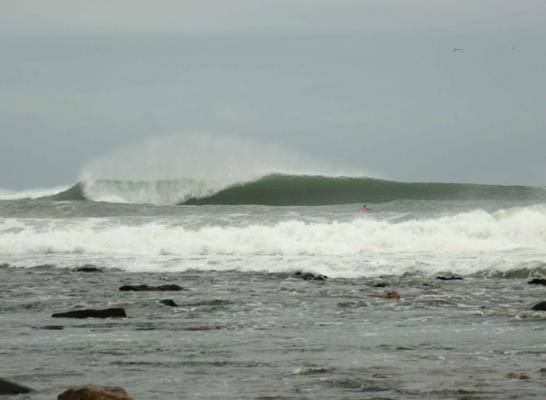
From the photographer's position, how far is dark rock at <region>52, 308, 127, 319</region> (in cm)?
1332

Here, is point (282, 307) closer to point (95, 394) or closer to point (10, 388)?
point (10, 388)

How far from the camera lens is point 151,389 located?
8.41 m

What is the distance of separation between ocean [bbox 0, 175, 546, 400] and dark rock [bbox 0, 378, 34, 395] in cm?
16

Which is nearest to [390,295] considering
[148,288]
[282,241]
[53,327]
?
[148,288]

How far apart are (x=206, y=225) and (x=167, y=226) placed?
106 centimetres

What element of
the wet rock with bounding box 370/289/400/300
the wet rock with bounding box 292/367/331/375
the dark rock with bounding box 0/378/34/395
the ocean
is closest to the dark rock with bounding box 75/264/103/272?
the ocean

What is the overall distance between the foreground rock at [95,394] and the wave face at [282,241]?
16.3m

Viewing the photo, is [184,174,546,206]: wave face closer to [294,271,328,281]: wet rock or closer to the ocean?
the ocean

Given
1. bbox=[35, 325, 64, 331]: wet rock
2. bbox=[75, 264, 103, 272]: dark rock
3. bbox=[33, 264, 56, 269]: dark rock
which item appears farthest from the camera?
bbox=[33, 264, 56, 269]: dark rock

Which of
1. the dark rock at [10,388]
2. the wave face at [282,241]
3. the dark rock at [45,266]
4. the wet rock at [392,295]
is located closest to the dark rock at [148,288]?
the wet rock at [392,295]

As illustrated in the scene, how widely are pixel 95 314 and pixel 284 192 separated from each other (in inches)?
1438

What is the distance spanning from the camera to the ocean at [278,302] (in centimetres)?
896

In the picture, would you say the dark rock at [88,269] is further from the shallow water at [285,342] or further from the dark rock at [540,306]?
the dark rock at [540,306]

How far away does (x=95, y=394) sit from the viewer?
288 inches
